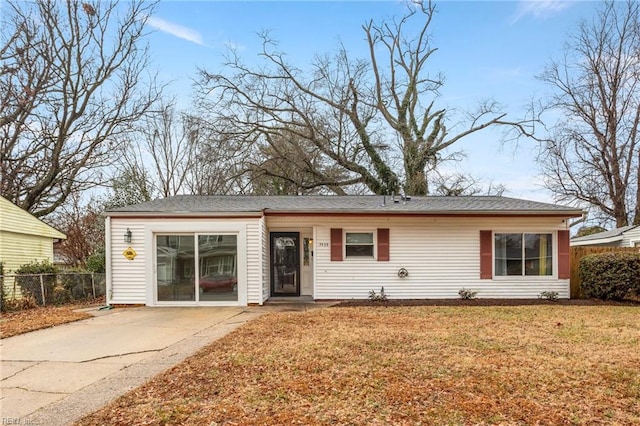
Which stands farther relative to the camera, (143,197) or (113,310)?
(143,197)

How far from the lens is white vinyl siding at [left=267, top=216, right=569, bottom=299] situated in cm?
1163

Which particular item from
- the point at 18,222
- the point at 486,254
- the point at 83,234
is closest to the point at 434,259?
the point at 486,254

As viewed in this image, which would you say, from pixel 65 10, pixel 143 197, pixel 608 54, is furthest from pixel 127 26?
pixel 608 54

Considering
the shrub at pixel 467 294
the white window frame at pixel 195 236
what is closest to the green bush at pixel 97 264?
the white window frame at pixel 195 236

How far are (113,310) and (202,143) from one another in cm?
1472

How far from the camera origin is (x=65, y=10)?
19.1 m

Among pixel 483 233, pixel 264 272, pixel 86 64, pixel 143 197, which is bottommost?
pixel 264 272

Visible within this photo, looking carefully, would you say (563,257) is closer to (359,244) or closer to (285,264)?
(359,244)

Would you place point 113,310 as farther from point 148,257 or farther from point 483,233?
point 483,233

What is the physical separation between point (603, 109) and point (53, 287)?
1048 inches

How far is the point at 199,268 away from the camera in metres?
10.7

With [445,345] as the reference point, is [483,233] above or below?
above

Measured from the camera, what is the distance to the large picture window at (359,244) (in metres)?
11.7

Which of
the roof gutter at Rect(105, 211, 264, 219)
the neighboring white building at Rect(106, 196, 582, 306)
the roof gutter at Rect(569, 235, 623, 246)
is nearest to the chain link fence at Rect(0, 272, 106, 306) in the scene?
the neighboring white building at Rect(106, 196, 582, 306)
